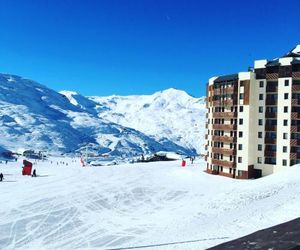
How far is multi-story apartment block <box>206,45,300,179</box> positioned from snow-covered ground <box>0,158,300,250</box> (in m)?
7.73

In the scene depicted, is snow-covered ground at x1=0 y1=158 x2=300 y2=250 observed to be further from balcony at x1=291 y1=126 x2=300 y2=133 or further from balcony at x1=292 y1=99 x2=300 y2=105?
balcony at x1=292 y1=99 x2=300 y2=105

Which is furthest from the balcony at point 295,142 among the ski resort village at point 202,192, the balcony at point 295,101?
the balcony at point 295,101

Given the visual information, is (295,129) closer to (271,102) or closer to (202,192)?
(271,102)

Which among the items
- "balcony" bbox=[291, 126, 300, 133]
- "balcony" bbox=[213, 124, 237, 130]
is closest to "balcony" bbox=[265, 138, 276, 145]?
"balcony" bbox=[291, 126, 300, 133]

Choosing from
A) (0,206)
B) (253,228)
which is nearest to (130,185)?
(0,206)

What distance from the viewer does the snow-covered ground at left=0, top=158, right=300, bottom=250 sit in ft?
99.7

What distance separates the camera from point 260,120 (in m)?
69.5

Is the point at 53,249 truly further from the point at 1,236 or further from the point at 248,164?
the point at 248,164

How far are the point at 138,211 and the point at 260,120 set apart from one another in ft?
110

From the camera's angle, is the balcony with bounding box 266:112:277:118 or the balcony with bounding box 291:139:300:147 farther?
the balcony with bounding box 266:112:277:118

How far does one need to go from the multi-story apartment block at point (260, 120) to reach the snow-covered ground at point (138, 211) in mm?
7734

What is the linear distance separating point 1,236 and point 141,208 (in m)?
16.6

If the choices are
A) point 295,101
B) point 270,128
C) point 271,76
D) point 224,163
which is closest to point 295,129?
point 270,128

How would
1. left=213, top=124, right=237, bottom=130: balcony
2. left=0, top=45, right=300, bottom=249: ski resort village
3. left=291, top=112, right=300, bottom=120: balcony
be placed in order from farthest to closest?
left=213, top=124, right=237, bottom=130: balcony, left=291, top=112, right=300, bottom=120: balcony, left=0, top=45, right=300, bottom=249: ski resort village
